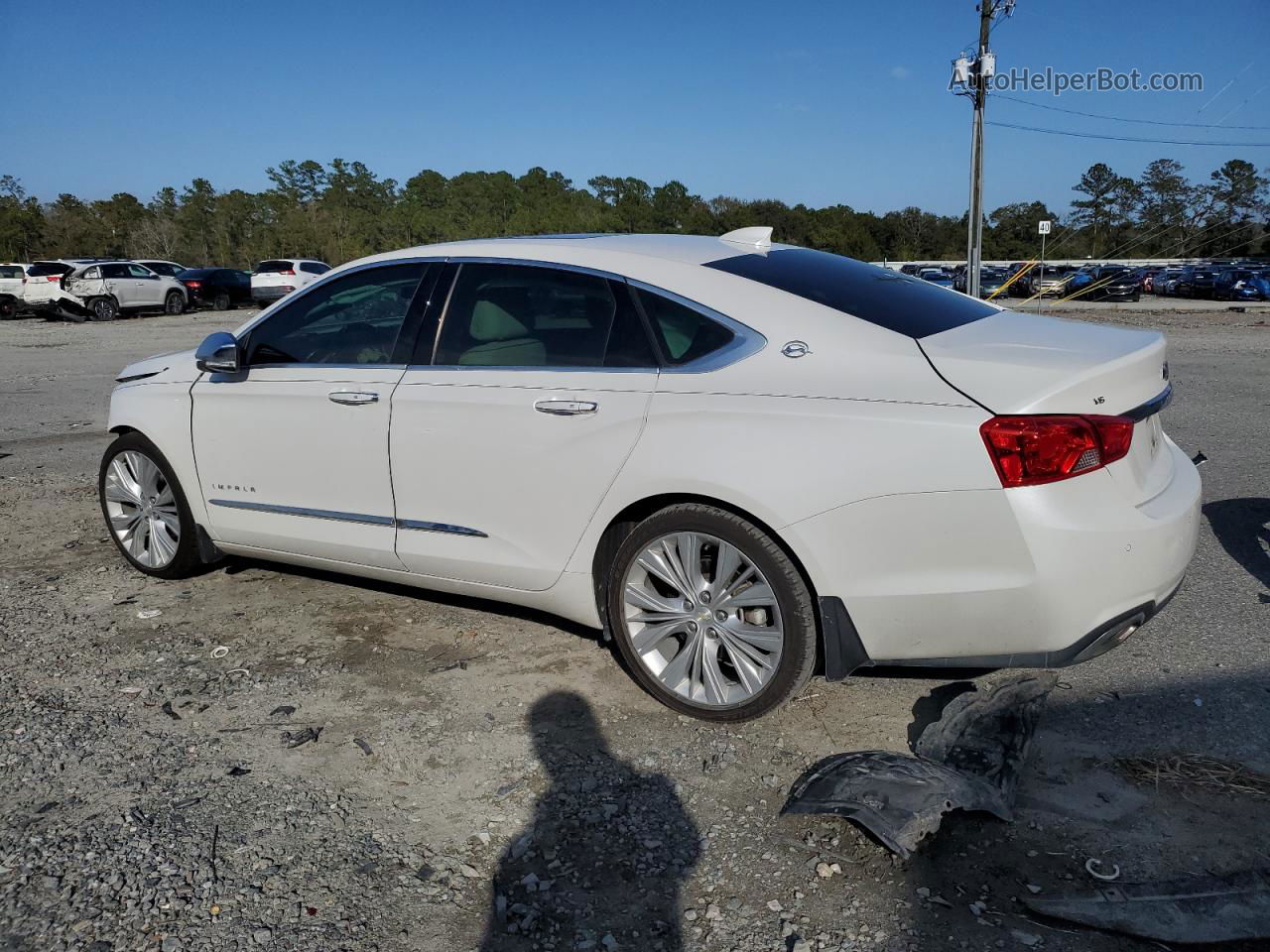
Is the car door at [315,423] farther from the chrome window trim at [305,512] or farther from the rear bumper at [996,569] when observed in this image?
the rear bumper at [996,569]

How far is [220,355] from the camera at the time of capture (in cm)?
465

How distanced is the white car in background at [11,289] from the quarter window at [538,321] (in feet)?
103

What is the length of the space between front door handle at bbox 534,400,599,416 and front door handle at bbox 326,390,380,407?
0.83 meters

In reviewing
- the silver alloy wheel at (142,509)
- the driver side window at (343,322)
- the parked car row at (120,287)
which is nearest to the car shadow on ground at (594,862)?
the driver side window at (343,322)

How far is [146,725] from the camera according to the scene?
368cm

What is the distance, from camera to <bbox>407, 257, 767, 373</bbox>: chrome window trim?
3469 mm

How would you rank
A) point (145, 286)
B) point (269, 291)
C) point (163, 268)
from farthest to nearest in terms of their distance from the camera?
point (269, 291)
point (163, 268)
point (145, 286)

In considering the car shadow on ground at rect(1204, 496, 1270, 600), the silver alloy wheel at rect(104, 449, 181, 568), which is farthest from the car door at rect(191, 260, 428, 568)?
the car shadow on ground at rect(1204, 496, 1270, 600)

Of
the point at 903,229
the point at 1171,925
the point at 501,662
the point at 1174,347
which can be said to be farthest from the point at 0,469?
the point at 903,229

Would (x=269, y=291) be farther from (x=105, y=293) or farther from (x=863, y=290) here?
(x=863, y=290)

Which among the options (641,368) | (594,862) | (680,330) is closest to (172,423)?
(641,368)

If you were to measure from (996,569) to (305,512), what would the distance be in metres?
2.93

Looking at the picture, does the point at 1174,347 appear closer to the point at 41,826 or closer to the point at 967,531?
the point at 967,531

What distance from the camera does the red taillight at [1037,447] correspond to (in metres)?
2.96
